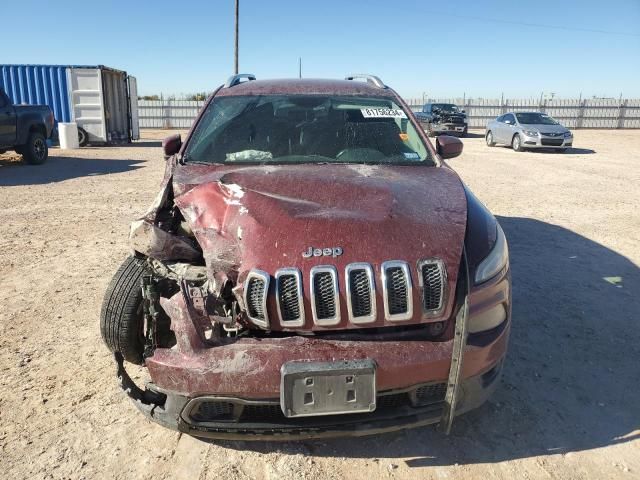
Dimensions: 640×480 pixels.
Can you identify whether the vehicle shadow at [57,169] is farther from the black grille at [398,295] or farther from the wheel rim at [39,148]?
the black grille at [398,295]

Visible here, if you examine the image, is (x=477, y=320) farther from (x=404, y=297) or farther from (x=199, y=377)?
(x=199, y=377)

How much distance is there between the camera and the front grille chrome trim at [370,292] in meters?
2.03

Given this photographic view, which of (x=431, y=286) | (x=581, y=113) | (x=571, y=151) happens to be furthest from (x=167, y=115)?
(x=431, y=286)

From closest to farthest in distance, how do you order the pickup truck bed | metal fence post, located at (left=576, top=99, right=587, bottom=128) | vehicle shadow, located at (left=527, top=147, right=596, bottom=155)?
the pickup truck bed < vehicle shadow, located at (left=527, top=147, right=596, bottom=155) < metal fence post, located at (left=576, top=99, right=587, bottom=128)

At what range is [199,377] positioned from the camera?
2.04 meters

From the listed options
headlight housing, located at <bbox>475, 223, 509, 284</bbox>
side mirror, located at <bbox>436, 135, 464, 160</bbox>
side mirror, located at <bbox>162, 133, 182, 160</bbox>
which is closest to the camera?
headlight housing, located at <bbox>475, 223, 509, 284</bbox>

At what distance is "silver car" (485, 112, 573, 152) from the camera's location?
1681 centimetres

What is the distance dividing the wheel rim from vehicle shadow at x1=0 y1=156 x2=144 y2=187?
26cm

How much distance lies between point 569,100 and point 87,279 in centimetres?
3462

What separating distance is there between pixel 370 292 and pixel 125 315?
4.80ft

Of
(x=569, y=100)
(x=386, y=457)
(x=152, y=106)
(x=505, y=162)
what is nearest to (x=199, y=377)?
(x=386, y=457)

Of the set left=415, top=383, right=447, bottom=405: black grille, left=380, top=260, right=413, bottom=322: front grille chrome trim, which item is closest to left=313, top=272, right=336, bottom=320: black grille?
left=380, top=260, right=413, bottom=322: front grille chrome trim

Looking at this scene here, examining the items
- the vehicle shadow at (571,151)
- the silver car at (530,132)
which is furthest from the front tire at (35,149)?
the vehicle shadow at (571,151)

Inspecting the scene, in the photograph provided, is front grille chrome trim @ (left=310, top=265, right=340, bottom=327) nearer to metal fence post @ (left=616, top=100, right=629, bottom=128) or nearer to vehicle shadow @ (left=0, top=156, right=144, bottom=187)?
vehicle shadow @ (left=0, top=156, right=144, bottom=187)
